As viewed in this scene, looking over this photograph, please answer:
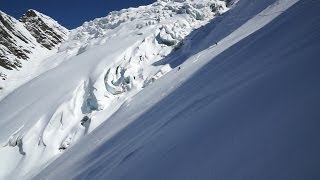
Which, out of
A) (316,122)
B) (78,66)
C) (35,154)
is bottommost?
(35,154)

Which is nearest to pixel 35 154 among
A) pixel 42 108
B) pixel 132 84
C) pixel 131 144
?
pixel 42 108

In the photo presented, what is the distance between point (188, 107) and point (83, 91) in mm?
15558

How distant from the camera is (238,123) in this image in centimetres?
570

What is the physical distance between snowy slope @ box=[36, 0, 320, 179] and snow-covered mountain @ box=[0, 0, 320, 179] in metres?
0.03

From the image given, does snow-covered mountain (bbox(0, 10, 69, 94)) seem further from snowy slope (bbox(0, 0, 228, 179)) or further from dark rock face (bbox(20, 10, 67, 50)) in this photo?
snowy slope (bbox(0, 0, 228, 179))

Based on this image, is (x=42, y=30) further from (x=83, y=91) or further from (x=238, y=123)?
(x=238, y=123)

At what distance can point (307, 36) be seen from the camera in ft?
25.7

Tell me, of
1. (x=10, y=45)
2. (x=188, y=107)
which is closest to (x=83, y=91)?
(x=188, y=107)

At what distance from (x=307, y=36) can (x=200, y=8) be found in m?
23.2

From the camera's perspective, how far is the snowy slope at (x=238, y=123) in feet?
13.5

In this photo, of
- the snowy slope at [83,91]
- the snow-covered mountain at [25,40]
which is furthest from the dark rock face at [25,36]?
the snowy slope at [83,91]

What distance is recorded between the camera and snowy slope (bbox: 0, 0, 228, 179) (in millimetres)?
20016

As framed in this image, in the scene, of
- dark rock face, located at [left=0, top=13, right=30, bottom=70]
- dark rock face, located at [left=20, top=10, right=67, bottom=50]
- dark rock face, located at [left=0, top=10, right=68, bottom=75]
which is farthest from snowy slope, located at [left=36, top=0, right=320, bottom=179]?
dark rock face, located at [left=20, top=10, right=67, bottom=50]

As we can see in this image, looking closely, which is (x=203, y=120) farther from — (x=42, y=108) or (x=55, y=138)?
(x=42, y=108)
